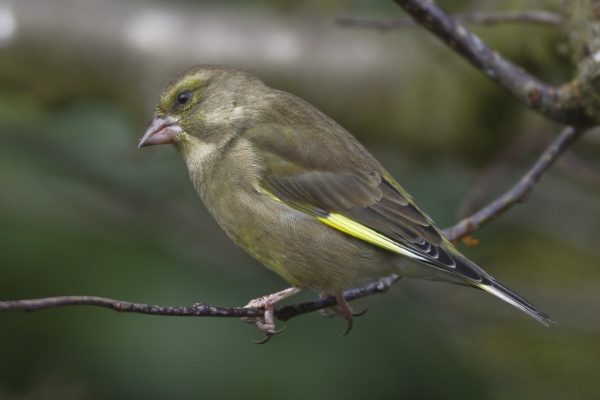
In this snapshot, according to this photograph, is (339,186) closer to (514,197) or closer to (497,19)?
(514,197)

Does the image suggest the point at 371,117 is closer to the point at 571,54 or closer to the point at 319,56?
the point at 319,56

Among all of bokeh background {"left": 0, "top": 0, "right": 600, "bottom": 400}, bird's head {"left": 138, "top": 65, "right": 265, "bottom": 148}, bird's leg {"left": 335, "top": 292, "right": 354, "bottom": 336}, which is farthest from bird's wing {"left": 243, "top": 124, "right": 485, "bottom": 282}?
bokeh background {"left": 0, "top": 0, "right": 600, "bottom": 400}

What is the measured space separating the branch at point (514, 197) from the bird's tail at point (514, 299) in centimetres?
33

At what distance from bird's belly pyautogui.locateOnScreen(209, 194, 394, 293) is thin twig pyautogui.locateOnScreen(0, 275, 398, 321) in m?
0.06

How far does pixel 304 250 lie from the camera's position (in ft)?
13.4

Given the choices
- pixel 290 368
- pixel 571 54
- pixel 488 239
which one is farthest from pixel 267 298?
pixel 488 239

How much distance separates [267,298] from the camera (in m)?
4.01

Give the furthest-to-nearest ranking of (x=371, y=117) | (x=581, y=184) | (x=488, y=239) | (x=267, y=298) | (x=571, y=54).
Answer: (x=488, y=239)
(x=581, y=184)
(x=371, y=117)
(x=571, y=54)
(x=267, y=298)

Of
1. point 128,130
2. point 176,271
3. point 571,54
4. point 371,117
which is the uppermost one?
point 571,54

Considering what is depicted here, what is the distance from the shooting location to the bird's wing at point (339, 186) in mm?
4117

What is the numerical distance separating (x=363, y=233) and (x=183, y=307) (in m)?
1.07

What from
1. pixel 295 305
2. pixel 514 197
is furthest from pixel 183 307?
pixel 514 197

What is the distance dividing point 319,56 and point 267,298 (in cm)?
231

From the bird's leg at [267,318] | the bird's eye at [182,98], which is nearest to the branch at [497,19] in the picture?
the bird's eye at [182,98]
